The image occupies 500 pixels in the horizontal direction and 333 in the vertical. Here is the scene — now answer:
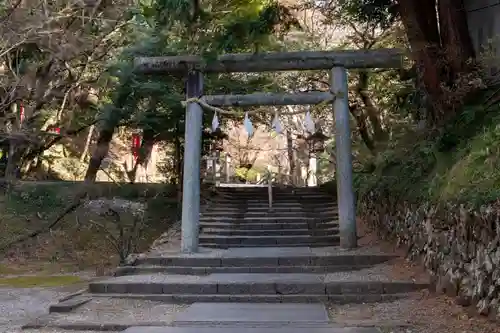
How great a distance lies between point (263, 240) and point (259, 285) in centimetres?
432

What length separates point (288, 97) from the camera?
1149 cm

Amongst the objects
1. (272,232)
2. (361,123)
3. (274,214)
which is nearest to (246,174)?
(361,123)

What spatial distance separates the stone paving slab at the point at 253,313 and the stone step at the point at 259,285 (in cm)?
50

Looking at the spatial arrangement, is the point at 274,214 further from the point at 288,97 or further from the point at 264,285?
the point at 264,285

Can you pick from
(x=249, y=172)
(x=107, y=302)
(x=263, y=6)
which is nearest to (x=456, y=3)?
(x=263, y=6)

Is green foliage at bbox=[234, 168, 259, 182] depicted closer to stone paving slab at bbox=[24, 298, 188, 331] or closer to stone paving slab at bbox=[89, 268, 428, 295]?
stone paving slab at bbox=[89, 268, 428, 295]

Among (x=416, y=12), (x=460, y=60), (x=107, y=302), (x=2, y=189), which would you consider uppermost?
(x=416, y=12)

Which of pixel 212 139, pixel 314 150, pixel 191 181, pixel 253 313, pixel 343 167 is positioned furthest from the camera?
pixel 314 150

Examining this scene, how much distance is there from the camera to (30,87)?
14906mm

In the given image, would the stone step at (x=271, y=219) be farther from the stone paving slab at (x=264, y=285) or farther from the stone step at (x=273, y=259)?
the stone paving slab at (x=264, y=285)

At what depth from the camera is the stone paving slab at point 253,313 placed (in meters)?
7.14

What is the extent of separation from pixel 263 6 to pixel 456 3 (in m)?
3.18

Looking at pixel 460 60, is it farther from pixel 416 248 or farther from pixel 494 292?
pixel 494 292

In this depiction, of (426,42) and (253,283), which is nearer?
(253,283)
